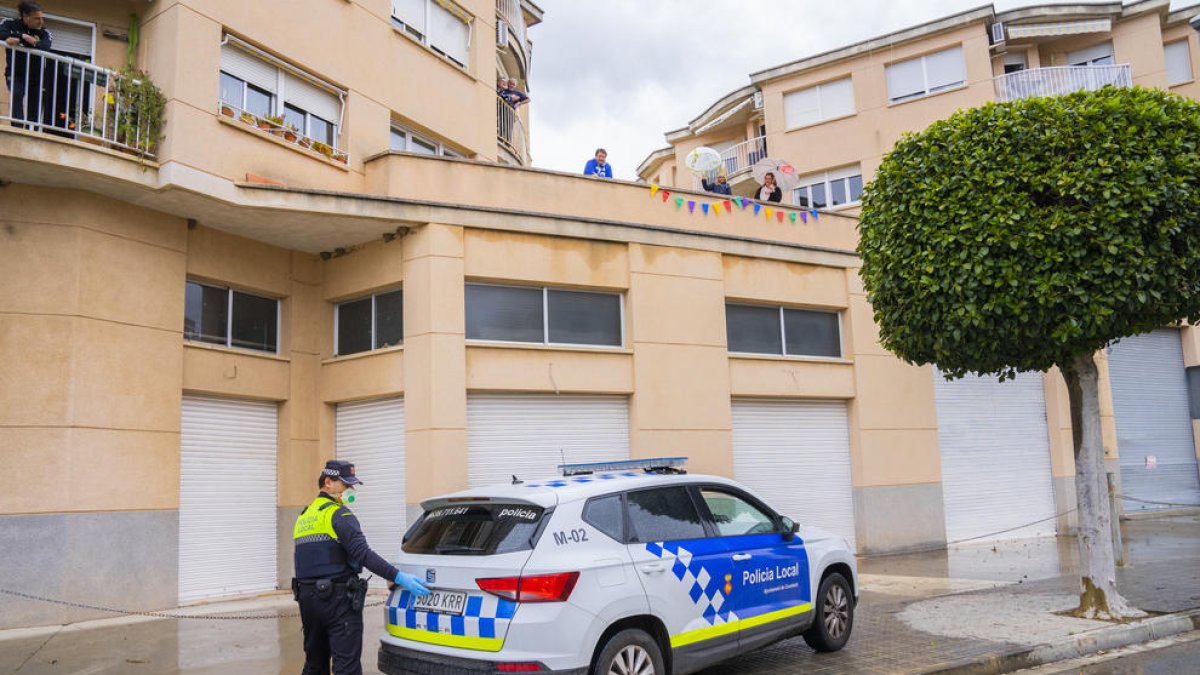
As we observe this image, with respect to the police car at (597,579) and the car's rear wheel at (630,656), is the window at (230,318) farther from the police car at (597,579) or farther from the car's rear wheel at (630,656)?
the car's rear wheel at (630,656)

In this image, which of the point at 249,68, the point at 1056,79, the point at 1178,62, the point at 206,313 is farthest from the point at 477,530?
the point at 1178,62

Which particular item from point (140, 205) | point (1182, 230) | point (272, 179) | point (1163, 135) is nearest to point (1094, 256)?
point (1182, 230)

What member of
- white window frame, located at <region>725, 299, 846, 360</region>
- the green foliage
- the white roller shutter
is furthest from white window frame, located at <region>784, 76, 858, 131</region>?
the white roller shutter

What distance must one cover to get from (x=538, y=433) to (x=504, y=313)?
1.86 m

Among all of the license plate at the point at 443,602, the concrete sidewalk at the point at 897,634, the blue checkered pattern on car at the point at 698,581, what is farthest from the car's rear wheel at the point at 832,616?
the license plate at the point at 443,602

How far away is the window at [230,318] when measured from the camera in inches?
489

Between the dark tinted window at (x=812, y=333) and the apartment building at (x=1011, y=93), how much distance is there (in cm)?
537

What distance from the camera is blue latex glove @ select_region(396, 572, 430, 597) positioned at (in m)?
5.98

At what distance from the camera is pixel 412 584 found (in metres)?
5.98

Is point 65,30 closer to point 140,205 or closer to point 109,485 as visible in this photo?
point 140,205

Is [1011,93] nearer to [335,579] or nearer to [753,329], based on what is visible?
[753,329]

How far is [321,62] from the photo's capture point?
13.3m

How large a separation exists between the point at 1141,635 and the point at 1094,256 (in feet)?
12.2

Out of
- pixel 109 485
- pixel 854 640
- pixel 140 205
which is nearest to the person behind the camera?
pixel 854 640
